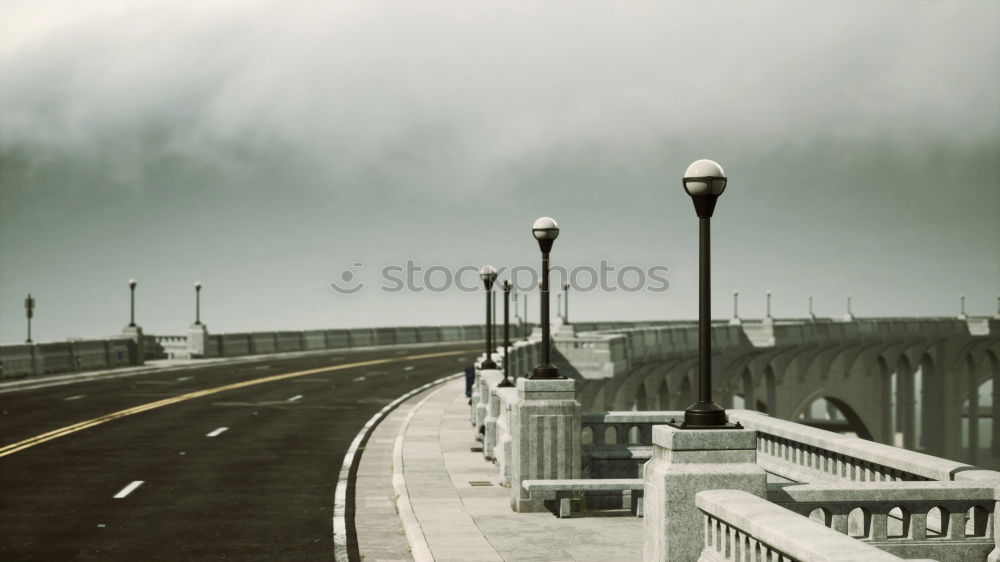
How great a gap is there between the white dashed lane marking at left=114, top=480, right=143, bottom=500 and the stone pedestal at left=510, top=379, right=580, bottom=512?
6.84m

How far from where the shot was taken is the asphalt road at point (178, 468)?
16344mm

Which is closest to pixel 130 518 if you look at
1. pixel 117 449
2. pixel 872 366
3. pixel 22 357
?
pixel 117 449

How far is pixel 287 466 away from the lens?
23969 millimetres

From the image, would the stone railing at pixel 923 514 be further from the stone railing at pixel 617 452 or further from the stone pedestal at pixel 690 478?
the stone railing at pixel 617 452

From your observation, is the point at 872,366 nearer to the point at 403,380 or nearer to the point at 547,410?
the point at 403,380

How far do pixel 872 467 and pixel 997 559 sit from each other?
236cm

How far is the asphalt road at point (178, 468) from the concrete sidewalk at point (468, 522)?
1.09m

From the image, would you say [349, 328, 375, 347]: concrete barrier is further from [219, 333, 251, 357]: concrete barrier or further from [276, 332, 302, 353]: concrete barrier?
[219, 333, 251, 357]: concrete barrier

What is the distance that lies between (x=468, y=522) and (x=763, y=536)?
8.28m

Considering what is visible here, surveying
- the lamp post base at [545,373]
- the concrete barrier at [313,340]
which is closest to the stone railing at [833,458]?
the lamp post base at [545,373]

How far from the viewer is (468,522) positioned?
1642 centimetres

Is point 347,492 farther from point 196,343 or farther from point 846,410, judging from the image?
point 846,410

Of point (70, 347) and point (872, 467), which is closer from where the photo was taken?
point (872, 467)

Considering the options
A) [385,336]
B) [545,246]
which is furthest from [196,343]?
[545,246]
